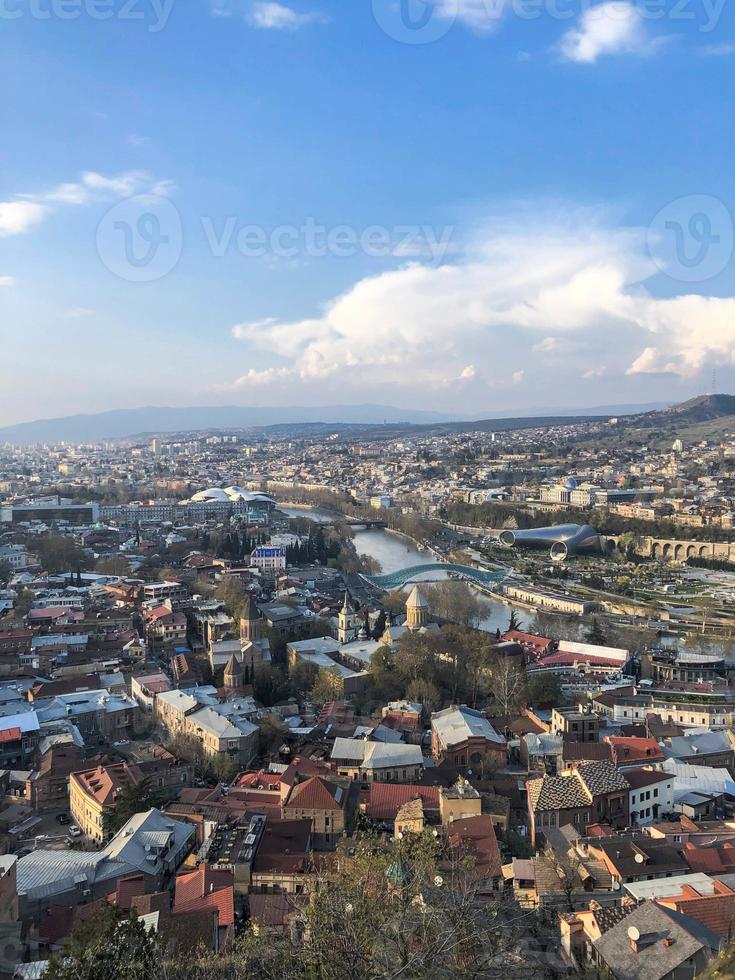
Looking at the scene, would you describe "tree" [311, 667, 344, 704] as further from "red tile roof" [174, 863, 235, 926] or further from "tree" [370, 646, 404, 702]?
"red tile roof" [174, 863, 235, 926]

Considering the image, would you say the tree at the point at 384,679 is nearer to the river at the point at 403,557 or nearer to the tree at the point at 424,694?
the tree at the point at 424,694

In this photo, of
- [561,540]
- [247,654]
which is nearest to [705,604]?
[561,540]

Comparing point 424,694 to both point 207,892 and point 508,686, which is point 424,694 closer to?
point 508,686

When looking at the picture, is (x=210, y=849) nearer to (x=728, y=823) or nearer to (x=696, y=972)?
(x=696, y=972)

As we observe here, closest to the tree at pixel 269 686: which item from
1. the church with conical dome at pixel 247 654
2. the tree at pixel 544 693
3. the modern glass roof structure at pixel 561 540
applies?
the church with conical dome at pixel 247 654

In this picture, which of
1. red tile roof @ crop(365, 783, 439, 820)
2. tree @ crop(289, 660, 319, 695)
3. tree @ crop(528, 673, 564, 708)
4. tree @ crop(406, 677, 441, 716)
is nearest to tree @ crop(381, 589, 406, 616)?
tree @ crop(289, 660, 319, 695)

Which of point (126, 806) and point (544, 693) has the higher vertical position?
point (126, 806)
